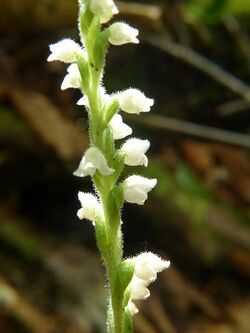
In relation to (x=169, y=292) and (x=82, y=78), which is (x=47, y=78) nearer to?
(x=169, y=292)

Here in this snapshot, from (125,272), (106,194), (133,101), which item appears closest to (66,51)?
(133,101)

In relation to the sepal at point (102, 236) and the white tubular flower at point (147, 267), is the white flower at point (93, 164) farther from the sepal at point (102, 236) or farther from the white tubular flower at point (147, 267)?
the white tubular flower at point (147, 267)

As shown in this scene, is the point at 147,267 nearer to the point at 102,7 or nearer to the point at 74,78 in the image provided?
the point at 74,78

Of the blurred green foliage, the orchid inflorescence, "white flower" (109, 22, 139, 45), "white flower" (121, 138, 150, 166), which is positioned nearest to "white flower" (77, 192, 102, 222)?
the orchid inflorescence

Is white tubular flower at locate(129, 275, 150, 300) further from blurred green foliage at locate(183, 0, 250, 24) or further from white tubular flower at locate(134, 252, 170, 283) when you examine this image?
blurred green foliage at locate(183, 0, 250, 24)

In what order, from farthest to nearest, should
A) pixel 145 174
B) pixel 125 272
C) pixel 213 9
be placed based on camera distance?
pixel 213 9, pixel 145 174, pixel 125 272

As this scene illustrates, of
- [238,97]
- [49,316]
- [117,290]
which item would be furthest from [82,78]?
[238,97]
